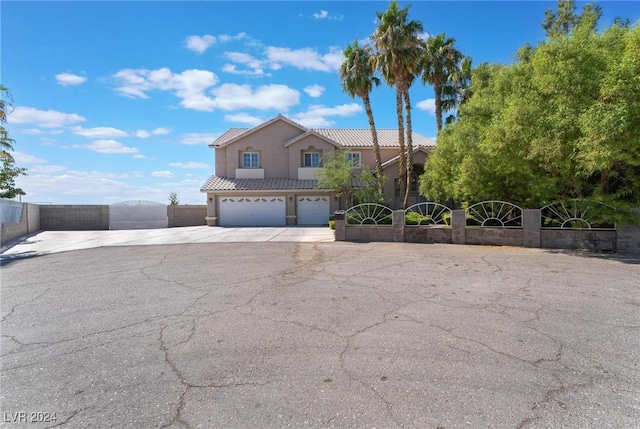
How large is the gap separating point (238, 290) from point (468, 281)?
519cm

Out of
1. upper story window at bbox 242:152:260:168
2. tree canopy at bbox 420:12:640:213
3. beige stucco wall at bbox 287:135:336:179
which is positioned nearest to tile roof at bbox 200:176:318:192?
beige stucco wall at bbox 287:135:336:179

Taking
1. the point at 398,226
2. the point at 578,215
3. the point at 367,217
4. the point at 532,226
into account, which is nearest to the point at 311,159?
the point at 367,217

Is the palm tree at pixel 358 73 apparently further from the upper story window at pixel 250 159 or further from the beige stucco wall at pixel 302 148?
the upper story window at pixel 250 159

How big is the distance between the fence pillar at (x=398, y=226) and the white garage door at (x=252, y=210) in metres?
13.0

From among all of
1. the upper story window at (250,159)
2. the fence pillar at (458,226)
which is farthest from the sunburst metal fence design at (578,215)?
the upper story window at (250,159)

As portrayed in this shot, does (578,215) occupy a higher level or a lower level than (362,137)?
lower

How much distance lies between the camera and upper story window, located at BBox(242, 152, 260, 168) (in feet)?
92.4

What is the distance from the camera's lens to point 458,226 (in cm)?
1445

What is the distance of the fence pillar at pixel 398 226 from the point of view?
15195 millimetres

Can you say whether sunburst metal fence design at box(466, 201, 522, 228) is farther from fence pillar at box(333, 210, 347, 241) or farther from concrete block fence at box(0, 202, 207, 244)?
concrete block fence at box(0, 202, 207, 244)

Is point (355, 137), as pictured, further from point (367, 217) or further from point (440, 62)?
point (367, 217)

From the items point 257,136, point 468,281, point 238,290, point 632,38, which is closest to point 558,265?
point 468,281

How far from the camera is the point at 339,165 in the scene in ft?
73.4

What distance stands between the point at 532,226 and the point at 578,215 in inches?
62.2
